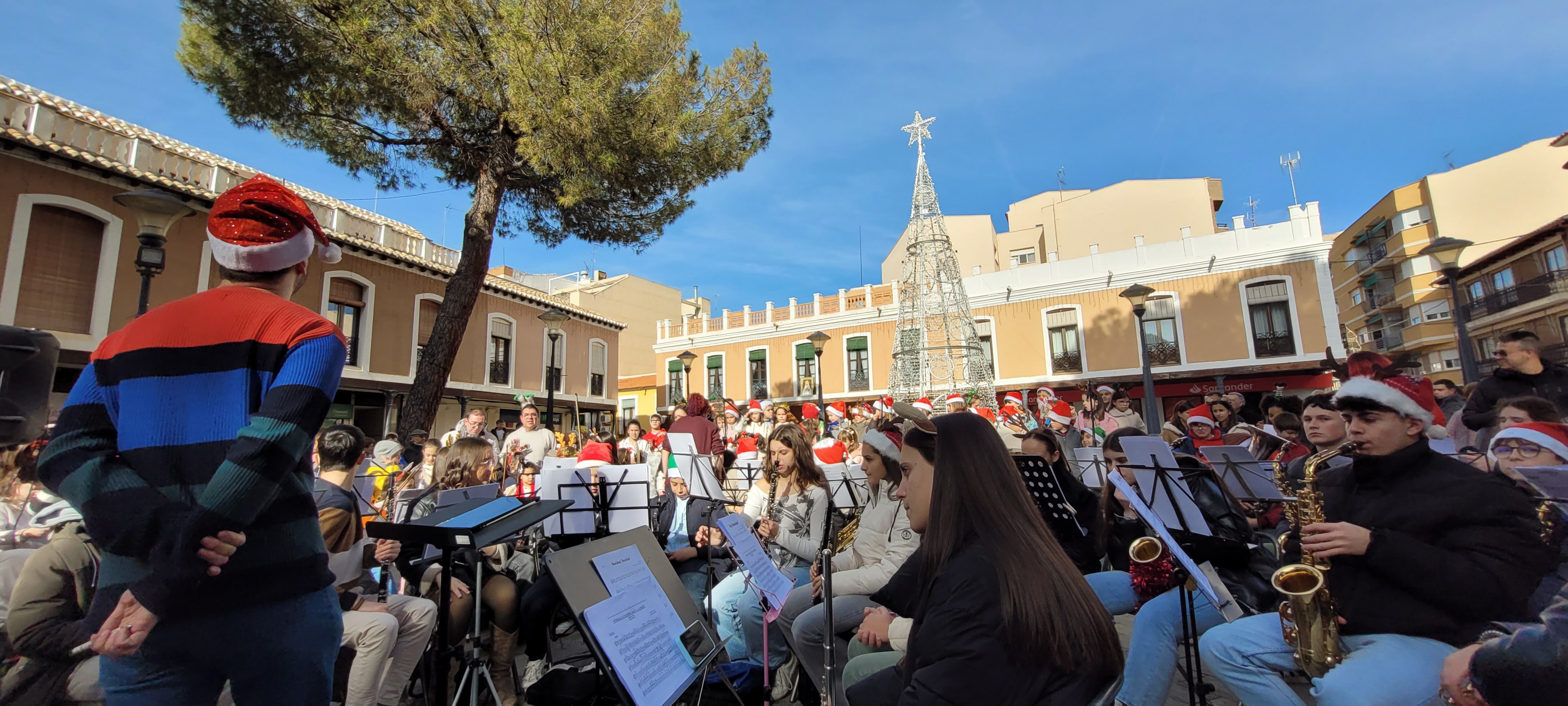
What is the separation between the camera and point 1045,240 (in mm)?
29703

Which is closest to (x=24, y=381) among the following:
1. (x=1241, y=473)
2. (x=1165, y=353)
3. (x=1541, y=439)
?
(x=1541, y=439)

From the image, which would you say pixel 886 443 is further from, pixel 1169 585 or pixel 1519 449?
pixel 1519 449

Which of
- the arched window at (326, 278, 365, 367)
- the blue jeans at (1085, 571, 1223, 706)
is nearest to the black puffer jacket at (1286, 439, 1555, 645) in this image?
the blue jeans at (1085, 571, 1223, 706)

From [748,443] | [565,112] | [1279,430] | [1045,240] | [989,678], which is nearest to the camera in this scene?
[989,678]

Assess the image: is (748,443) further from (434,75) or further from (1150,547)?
(434,75)

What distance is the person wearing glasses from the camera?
15.8ft

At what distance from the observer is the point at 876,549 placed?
12.2 ft

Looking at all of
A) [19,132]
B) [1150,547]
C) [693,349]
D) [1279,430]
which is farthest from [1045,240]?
[19,132]

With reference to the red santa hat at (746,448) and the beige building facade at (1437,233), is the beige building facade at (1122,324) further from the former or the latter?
the red santa hat at (746,448)

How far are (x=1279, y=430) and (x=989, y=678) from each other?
266 inches

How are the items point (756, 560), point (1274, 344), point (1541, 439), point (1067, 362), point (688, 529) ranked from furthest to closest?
point (1067, 362) → point (1274, 344) → point (688, 529) → point (756, 560) → point (1541, 439)

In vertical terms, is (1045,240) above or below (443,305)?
above

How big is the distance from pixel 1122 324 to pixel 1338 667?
22.2 m

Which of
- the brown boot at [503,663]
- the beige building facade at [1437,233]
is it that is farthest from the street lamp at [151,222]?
the beige building facade at [1437,233]
